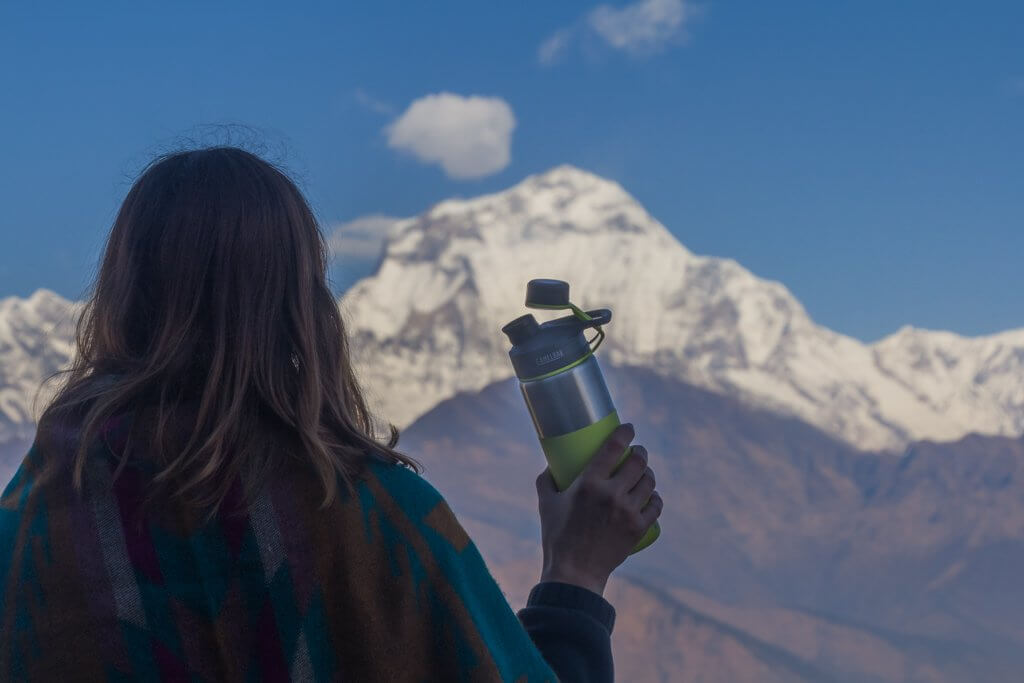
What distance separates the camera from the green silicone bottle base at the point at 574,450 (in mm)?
1300

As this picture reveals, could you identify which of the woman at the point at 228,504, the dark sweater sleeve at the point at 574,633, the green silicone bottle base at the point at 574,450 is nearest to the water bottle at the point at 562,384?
the green silicone bottle base at the point at 574,450

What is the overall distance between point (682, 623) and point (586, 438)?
60133 millimetres

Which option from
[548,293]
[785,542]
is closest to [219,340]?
[548,293]

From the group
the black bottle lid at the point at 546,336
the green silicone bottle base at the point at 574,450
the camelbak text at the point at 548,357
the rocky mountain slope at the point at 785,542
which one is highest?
the rocky mountain slope at the point at 785,542

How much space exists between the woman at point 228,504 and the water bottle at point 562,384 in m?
0.27

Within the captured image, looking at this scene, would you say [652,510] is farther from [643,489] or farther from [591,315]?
Result: [591,315]

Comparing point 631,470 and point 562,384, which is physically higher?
point 562,384

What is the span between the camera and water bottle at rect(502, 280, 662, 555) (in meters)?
1.32

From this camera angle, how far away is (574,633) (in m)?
1.16

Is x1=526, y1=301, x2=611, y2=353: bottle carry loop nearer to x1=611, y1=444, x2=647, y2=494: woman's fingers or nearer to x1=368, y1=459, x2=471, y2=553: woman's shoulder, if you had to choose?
x1=611, y1=444, x2=647, y2=494: woman's fingers

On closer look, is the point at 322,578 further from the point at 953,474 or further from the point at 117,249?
the point at 953,474

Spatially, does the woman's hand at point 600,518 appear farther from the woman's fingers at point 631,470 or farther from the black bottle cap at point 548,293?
the black bottle cap at point 548,293

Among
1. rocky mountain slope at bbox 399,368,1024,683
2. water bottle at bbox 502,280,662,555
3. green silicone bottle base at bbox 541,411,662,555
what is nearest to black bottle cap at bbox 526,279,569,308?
water bottle at bbox 502,280,662,555

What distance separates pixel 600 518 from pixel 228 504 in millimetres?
434
